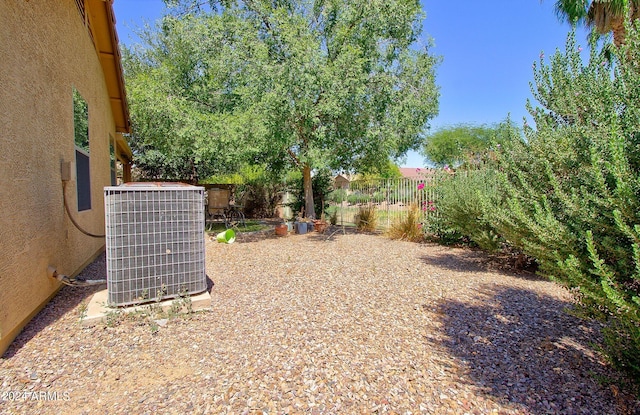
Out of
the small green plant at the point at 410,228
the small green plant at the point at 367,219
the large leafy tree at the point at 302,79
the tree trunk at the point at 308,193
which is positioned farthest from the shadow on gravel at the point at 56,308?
the small green plant at the point at 367,219

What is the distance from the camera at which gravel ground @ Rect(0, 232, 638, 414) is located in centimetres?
234

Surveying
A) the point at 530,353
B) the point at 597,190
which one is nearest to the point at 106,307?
the point at 530,353

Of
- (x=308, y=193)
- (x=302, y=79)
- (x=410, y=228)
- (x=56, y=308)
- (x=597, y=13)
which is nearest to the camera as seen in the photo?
(x=56, y=308)

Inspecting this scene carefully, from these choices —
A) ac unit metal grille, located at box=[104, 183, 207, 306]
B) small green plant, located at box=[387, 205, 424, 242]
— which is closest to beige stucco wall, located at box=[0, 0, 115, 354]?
ac unit metal grille, located at box=[104, 183, 207, 306]

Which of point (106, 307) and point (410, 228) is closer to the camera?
point (106, 307)

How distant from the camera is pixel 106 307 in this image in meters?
3.61

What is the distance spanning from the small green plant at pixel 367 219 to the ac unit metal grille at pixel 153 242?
26.7 feet

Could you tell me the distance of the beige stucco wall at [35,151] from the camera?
2.96 meters

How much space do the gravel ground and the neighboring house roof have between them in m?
5.18

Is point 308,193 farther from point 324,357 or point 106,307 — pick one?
point 324,357

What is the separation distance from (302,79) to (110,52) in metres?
4.41

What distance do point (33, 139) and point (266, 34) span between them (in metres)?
8.72

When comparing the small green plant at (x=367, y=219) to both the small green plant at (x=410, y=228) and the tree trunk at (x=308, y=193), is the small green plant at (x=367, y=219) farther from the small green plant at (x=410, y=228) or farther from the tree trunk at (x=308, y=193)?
the tree trunk at (x=308, y=193)

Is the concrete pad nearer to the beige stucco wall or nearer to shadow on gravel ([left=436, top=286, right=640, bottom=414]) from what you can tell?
the beige stucco wall
